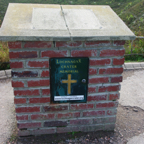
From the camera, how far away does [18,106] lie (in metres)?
2.22

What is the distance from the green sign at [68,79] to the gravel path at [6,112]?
0.82 metres

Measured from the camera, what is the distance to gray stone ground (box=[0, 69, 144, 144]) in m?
2.51

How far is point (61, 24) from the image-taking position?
219 centimetres

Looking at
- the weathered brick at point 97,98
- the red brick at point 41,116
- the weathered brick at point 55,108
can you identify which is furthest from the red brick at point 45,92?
the weathered brick at point 97,98

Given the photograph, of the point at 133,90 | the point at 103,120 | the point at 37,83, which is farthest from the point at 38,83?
the point at 133,90

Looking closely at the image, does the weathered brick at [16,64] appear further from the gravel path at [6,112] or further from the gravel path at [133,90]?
the gravel path at [133,90]

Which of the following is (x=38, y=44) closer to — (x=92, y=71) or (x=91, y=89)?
(x=92, y=71)

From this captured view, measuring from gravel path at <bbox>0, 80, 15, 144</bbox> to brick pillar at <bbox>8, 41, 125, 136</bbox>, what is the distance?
0.28 m

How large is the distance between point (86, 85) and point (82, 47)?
47cm

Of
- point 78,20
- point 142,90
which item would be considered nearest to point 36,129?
point 78,20

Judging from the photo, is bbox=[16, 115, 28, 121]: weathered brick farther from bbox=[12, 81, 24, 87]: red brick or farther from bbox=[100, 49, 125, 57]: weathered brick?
bbox=[100, 49, 125, 57]: weathered brick

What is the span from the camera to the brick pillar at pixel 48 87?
203cm

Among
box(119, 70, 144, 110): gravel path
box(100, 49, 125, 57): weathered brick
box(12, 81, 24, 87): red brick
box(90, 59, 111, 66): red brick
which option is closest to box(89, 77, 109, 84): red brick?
box(90, 59, 111, 66): red brick

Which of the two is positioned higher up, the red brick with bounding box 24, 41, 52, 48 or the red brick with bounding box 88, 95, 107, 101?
the red brick with bounding box 24, 41, 52, 48
